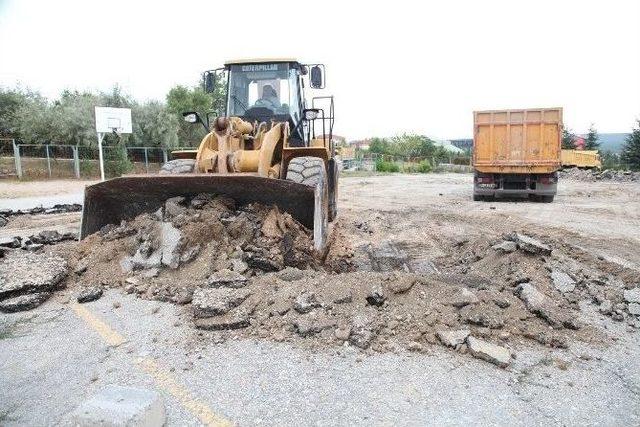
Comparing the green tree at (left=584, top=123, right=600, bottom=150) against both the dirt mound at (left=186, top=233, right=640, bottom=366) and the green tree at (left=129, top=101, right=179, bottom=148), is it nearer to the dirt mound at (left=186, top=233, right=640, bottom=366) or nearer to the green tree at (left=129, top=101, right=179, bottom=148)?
the green tree at (left=129, top=101, right=179, bottom=148)

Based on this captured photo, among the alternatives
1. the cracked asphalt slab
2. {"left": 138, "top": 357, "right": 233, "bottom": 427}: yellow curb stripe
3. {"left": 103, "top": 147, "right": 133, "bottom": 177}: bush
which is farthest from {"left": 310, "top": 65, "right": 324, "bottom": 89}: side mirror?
{"left": 103, "top": 147, "right": 133, "bottom": 177}: bush

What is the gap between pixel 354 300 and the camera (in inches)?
180

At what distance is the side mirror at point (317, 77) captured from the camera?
7.91 meters

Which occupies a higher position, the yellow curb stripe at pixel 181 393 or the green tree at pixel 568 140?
the green tree at pixel 568 140

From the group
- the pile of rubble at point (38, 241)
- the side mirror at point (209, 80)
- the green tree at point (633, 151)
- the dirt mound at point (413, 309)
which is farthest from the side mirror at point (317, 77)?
the green tree at point (633, 151)

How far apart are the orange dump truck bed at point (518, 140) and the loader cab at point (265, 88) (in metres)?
8.33

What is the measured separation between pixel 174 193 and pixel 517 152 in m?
11.4

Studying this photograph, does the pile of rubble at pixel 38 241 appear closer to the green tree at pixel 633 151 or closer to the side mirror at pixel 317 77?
the side mirror at pixel 317 77

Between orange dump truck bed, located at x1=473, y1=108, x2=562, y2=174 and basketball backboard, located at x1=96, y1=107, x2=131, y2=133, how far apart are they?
12.0 meters

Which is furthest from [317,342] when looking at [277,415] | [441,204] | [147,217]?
[441,204]

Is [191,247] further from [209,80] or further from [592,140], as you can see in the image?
[592,140]

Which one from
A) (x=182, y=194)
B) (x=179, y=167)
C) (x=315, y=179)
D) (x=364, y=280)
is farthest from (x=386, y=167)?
(x=364, y=280)

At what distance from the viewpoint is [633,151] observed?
40719mm

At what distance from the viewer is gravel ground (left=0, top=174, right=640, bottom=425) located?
3162 millimetres
